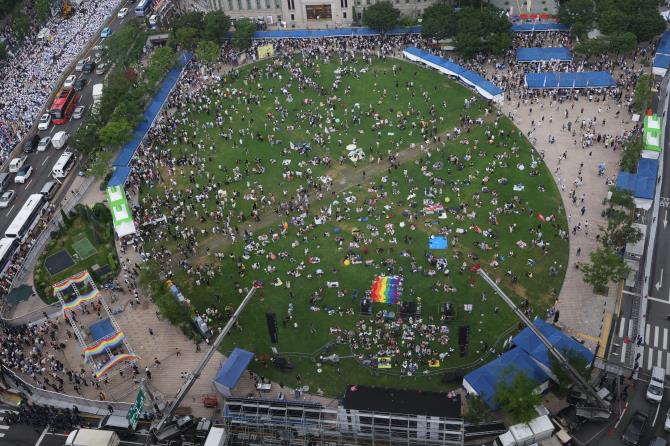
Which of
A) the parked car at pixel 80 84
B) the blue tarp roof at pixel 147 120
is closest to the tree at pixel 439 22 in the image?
the blue tarp roof at pixel 147 120

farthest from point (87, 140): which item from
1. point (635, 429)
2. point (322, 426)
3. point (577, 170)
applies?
point (635, 429)

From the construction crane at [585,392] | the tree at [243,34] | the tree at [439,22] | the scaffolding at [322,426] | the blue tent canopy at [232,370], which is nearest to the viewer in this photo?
the scaffolding at [322,426]

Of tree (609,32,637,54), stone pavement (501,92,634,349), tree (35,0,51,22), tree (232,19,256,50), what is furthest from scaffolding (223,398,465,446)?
tree (35,0,51,22)

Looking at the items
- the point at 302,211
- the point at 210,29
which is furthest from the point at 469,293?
the point at 210,29

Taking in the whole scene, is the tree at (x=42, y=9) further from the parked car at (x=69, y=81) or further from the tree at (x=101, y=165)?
the tree at (x=101, y=165)

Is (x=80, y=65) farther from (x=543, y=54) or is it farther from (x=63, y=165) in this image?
(x=543, y=54)

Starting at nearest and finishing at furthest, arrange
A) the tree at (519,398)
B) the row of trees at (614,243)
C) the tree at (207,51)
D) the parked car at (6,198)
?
the tree at (519,398) → the row of trees at (614,243) → the parked car at (6,198) → the tree at (207,51)
